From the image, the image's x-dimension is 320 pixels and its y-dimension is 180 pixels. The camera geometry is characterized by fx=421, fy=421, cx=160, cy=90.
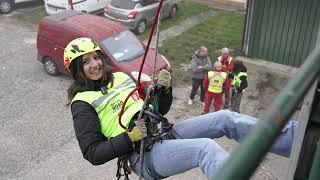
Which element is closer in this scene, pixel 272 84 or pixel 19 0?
pixel 272 84

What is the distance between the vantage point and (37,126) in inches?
370

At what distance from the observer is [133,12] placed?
1449 cm

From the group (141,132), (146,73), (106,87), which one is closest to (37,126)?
(146,73)

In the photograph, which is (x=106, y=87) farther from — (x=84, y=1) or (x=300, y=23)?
(x=84, y=1)

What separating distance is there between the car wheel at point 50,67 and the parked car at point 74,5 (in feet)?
11.8

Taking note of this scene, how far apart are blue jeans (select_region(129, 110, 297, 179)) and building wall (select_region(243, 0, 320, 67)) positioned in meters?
8.77

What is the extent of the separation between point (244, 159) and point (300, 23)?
1169cm

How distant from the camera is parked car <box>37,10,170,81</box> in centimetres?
1055

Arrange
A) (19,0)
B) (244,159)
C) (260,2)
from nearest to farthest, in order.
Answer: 1. (244,159)
2. (260,2)
3. (19,0)

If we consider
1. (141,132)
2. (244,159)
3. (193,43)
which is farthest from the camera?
(193,43)

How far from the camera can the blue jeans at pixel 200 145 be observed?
9.66 ft

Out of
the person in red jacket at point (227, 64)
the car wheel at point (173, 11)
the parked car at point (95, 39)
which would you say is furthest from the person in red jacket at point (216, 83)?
the car wheel at point (173, 11)

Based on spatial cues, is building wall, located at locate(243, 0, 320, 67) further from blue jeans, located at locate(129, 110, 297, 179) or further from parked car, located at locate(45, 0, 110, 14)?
blue jeans, located at locate(129, 110, 297, 179)

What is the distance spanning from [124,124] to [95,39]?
289 inches
